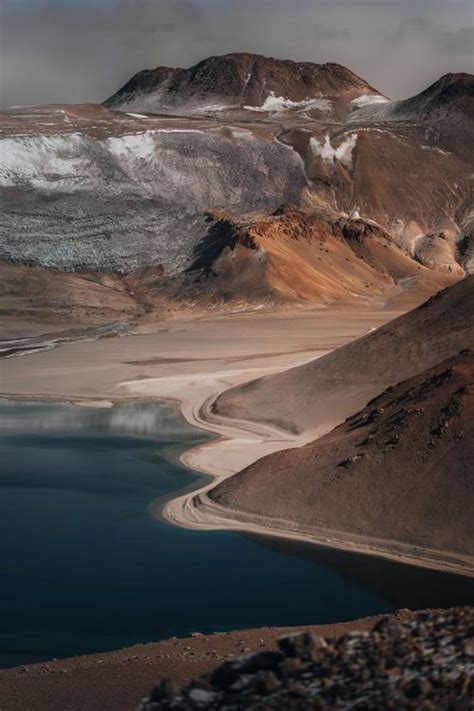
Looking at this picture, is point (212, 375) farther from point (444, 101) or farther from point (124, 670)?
point (444, 101)

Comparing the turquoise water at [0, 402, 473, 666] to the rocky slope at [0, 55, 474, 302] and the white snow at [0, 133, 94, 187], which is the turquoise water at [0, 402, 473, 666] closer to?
the rocky slope at [0, 55, 474, 302]

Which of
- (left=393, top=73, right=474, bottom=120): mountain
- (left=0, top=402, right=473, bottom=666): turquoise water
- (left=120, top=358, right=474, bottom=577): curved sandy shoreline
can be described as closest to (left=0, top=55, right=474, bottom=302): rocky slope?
(left=393, top=73, right=474, bottom=120): mountain

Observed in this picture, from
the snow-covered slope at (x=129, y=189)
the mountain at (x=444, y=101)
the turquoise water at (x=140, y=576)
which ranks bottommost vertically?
the turquoise water at (x=140, y=576)

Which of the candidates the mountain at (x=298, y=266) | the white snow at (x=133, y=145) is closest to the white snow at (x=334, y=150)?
the white snow at (x=133, y=145)

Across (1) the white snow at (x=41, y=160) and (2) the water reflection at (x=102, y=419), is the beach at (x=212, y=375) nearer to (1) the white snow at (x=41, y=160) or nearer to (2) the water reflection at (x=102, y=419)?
(2) the water reflection at (x=102, y=419)

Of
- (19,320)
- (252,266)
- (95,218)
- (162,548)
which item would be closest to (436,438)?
(162,548)

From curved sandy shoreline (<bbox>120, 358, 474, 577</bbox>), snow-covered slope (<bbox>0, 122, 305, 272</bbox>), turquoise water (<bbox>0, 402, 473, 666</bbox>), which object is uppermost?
snow-covered slope (<bbox>0, 122, 305, 272</bbox>)

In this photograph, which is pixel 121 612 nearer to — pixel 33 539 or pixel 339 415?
pixel 33 539
